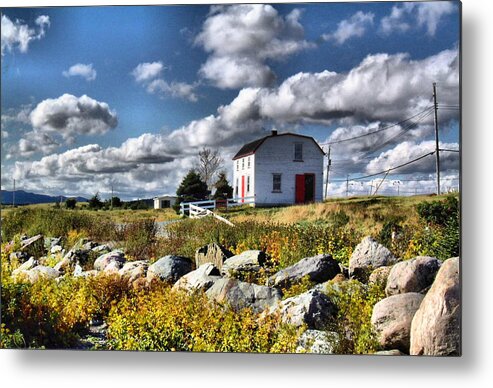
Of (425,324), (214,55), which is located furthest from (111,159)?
(425,324)

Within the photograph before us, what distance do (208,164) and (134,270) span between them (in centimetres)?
133

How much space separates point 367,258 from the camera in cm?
658

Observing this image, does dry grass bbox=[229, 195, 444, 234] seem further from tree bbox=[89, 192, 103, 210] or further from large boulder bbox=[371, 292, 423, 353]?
tree bbox=[89, 192, 103, 210]

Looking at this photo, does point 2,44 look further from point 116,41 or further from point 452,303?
point 452,303

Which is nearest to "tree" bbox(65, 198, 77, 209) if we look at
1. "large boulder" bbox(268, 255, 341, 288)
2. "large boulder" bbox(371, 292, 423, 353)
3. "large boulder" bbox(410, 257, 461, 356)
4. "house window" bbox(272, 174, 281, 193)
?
"house window" bbox(272, 174, 281, 193)

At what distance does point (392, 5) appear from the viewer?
6.37 meters

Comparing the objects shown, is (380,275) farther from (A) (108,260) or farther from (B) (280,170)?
(A) (108,260)

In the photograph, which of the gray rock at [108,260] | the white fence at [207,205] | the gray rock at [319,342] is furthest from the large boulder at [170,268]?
the gray rock at [319,342]

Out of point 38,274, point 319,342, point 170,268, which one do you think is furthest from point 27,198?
point 319,342

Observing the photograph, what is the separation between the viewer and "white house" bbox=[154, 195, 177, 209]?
276 inches

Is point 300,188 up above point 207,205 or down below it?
above

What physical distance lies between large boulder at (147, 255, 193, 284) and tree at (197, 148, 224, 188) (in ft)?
2.74

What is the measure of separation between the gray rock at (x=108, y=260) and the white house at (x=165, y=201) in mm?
664

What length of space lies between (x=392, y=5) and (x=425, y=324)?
2.98 m
